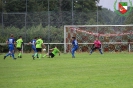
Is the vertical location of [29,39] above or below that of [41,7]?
below

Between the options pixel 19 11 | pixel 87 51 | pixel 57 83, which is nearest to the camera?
pixel 57 83

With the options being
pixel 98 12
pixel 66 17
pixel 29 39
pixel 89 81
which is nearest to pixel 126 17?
pixel 98 12

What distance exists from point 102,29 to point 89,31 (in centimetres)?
138

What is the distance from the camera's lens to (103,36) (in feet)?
162

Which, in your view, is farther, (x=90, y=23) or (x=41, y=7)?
(x=41, y=7)

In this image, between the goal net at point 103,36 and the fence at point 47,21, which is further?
the fence at point 47,21

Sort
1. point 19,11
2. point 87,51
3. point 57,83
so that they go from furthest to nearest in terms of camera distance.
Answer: point 19,11 < point 87,51 < point 57,83

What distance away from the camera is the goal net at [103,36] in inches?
1909

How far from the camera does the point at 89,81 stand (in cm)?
1602

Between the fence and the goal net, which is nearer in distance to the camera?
the goal net

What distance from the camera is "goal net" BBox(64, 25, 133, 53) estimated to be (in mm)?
48500

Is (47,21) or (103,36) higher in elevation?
(47,21)

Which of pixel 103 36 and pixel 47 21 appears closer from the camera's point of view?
pixel 103 36

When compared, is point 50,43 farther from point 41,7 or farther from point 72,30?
point 41,7
